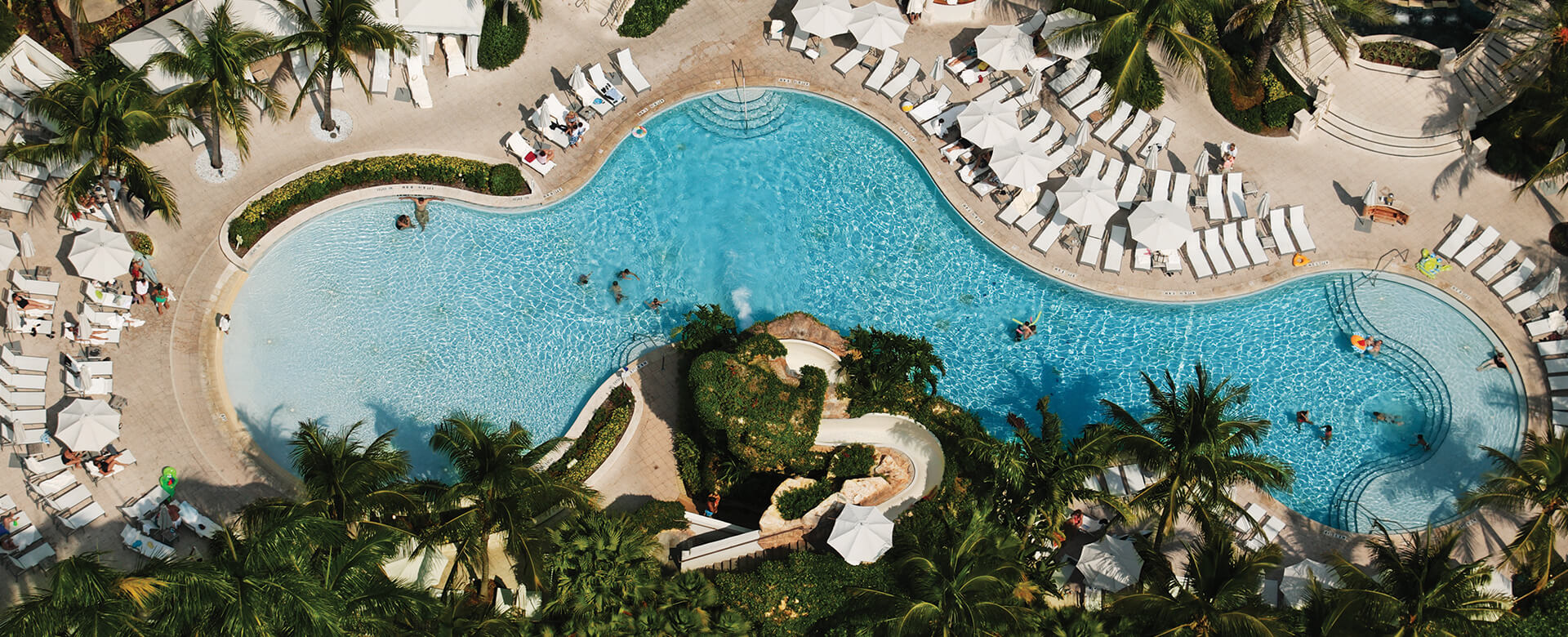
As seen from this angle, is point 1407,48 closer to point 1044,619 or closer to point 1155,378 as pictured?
point 1155,378

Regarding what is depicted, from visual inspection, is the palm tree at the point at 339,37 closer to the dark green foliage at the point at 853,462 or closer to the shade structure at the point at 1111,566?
the dark green foliage at the point at 853,462

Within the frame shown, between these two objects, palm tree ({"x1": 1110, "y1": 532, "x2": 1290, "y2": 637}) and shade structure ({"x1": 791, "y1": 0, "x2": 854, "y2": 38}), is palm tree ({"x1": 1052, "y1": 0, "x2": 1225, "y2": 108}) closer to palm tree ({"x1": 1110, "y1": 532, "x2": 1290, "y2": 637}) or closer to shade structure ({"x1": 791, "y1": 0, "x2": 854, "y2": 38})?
shade structure ({"x1": 791, "y1": 0, "x2": 854, "y2": 38})

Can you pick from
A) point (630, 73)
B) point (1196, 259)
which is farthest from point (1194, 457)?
point (630, 73)

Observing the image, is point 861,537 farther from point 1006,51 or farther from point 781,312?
point 1006,51

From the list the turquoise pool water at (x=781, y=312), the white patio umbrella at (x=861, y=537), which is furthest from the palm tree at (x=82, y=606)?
the white patio umbrella at (x=861, y=537)

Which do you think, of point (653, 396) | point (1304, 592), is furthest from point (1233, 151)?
point (653, 396)
